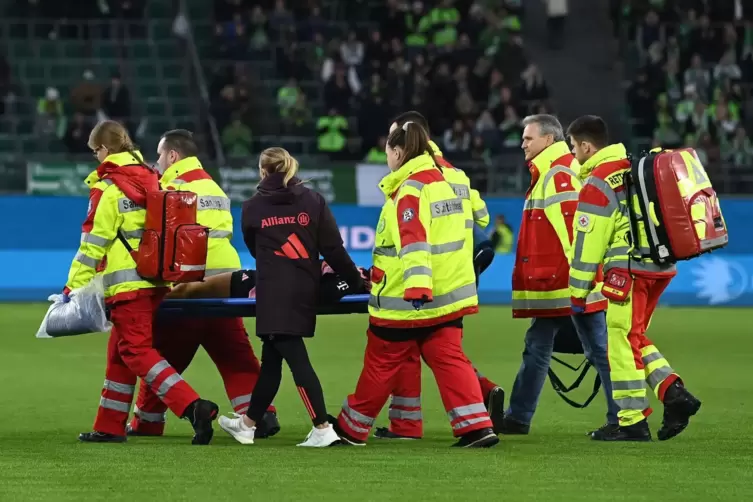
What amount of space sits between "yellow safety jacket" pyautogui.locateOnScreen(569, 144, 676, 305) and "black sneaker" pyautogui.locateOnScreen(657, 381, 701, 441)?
0.74m

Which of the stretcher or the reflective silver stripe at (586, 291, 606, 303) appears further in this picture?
the reflective silver stripe at (586, 291, 606, 303)

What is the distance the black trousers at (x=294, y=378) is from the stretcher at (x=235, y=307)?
1.09 ft

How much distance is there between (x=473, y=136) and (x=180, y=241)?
17758 millimetres

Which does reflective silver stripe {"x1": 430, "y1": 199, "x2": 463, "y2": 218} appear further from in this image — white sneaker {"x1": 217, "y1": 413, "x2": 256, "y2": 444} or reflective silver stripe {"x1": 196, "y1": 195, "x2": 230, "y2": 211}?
reflective silver stripe {"x1": 196, "y1": 195, "x2": 230, "y2": 211}

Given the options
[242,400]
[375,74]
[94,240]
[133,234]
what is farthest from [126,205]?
[375,74]

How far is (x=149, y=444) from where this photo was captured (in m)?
9.91

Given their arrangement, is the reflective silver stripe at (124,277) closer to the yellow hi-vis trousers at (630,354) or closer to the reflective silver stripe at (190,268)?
the reflective silver stripe at (190,268)

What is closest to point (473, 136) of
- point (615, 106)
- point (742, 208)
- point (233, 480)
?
point (615, 106)

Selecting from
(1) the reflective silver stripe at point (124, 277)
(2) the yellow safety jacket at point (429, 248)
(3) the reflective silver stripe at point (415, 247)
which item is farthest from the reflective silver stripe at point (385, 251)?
(1) the reflective silver stripe at point (124, 277)

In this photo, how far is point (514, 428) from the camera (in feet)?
34.6

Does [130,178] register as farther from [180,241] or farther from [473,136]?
[473,136]

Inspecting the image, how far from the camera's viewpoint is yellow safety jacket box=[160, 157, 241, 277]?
11.0 m

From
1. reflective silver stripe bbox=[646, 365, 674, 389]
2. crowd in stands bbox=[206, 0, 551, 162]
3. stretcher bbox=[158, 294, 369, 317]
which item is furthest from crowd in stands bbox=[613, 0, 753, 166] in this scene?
stretcher bbox=[158, 294, 369, 317]

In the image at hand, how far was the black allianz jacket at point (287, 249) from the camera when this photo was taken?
9.55 metres
